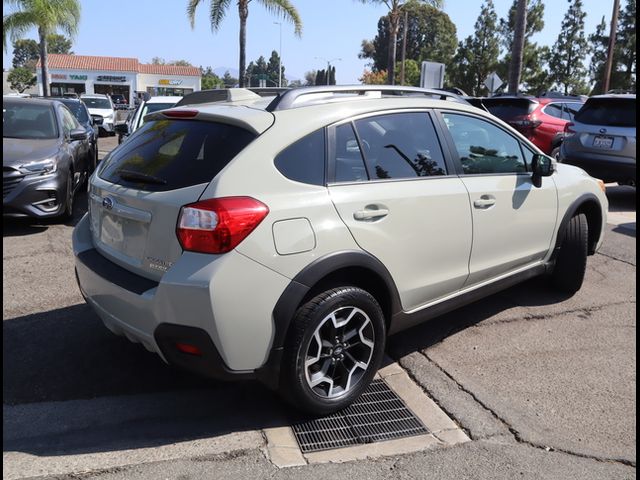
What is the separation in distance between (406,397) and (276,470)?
1036mm

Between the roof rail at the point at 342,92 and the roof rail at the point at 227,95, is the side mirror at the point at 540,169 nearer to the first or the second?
the roof rail at the point at 342,92

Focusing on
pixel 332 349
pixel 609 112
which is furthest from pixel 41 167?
pixel 609 112

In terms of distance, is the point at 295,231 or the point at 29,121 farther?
the point at 29,121

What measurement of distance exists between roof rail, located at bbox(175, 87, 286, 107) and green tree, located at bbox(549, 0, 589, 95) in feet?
137

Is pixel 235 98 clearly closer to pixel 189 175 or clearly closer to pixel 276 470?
pixel 189 175

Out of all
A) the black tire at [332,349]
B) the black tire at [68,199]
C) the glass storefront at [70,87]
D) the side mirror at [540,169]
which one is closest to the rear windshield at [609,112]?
the side mirror at [540,169]

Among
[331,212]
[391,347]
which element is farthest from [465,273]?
[331,212]

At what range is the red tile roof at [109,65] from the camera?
65062 mm

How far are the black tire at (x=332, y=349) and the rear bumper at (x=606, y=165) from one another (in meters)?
7.18

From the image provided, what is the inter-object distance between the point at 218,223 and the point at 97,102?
24.1 metres

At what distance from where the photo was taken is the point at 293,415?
10.4 feet

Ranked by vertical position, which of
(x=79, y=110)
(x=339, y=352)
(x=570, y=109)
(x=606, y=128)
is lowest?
(x=339, y=352)

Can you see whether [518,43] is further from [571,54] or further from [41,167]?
[571,54]

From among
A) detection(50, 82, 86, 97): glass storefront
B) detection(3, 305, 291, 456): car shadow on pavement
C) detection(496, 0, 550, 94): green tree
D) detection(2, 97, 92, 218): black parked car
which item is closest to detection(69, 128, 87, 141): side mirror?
detection(2, 97, 92, 218): black parked car
